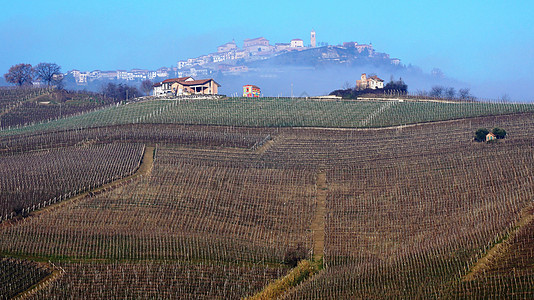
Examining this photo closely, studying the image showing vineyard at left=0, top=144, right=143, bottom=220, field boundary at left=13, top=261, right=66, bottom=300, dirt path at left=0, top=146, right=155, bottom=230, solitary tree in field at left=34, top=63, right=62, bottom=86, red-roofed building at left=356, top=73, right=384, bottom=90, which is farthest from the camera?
solitary tree in field at left=34, top=63, right=62, bottom=86

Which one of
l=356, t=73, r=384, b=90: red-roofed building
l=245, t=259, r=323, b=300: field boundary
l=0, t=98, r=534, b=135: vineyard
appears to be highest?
l=356, t=73, r=384, b=90: red-roofed building

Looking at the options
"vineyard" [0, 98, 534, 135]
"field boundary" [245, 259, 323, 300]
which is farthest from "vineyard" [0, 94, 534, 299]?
"vineyard" [0, 98, 534, 135]

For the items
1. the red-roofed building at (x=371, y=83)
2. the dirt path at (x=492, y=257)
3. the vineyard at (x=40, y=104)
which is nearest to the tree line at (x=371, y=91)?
the red-roofed building at (x=371, y=83)

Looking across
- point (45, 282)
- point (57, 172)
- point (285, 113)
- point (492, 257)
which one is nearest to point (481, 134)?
point (285, 113)

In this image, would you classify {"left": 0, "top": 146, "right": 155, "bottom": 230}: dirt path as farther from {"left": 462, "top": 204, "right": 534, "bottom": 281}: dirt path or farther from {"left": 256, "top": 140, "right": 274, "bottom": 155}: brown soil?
{"left": 462, "top": 204, "right": 534, "bottom": 281}: dirt path

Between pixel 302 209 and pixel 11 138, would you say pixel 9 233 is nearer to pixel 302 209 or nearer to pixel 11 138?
pixel 302 209

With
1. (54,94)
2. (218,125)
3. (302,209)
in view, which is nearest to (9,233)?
(302,209)
